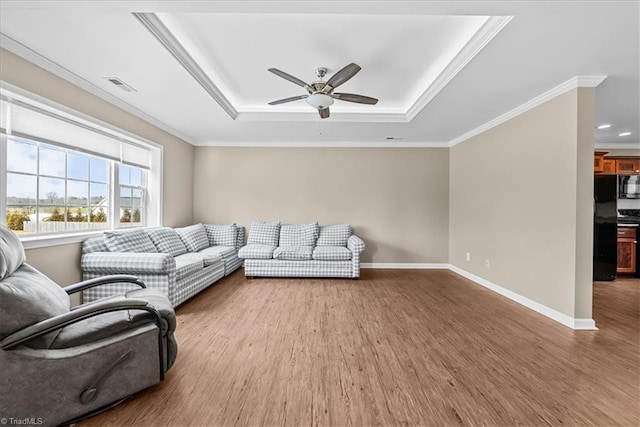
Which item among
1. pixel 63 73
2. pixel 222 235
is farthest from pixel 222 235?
pixel 63 73

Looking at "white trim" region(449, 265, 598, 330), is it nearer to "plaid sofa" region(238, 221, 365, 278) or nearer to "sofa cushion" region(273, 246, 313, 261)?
"plaid sofa" region(238, 221, 365, 278)

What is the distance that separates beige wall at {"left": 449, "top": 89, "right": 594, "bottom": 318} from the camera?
2.66 metres

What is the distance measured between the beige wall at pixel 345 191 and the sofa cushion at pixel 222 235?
37 centimetres

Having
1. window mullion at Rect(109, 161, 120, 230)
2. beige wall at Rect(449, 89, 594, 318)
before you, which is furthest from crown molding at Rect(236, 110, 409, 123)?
window mullion at Rect(109, 161, 120, 230)

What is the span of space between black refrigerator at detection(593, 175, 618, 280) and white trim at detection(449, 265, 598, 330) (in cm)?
210

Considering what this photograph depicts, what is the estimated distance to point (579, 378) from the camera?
1.87m

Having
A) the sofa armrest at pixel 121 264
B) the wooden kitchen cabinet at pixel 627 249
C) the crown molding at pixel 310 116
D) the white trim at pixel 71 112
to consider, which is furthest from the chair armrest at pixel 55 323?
the wooden kitchen cabinet at pixel 627 249

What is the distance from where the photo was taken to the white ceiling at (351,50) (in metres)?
Answer: 1.79

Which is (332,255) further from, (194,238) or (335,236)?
(194,238)

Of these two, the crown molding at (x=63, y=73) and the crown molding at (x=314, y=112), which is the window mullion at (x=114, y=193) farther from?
the crown molding at (x=314, y=112)

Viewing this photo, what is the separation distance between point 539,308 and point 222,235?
499 cm

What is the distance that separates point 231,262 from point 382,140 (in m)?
3.76

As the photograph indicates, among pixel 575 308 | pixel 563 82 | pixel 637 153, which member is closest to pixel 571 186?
pixel 563 82

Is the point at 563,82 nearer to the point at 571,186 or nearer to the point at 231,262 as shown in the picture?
the point at 571,186
